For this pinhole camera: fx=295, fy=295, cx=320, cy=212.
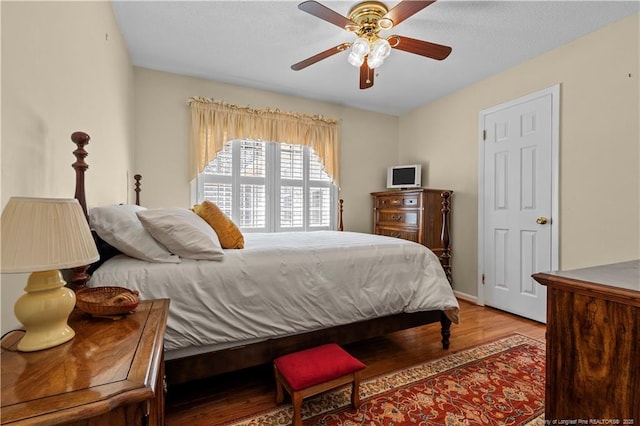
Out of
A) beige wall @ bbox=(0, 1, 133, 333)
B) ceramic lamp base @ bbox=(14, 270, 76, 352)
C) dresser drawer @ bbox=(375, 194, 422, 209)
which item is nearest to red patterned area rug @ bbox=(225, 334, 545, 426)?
ceramic lamp base @ bbox=(14, 270, 76, 352)

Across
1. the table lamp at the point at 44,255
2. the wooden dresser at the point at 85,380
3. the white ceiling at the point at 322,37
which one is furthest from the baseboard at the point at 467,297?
the table lamp at the point at 44,255

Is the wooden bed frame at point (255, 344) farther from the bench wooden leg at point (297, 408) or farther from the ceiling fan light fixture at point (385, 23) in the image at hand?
the ceiling fan light fixture at point (385, 23)

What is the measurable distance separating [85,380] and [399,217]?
3.51m

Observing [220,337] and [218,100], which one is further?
[218,100]

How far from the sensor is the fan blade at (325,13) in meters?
1.70

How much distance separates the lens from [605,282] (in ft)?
3.54

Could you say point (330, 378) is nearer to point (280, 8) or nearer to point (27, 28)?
point (27, 28)

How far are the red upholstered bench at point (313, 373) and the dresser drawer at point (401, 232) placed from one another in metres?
2.18

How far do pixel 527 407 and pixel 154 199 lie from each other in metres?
3.53

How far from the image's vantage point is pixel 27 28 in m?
1.00

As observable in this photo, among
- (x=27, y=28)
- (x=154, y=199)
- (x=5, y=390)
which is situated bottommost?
(x=5, y=390)

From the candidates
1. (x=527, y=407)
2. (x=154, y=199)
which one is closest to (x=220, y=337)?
(x=527, y=407)

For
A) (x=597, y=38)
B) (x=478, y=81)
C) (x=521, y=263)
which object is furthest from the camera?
(x=478, y=81)

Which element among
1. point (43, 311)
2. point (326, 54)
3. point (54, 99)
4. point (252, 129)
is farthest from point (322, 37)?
point (43, 311)
